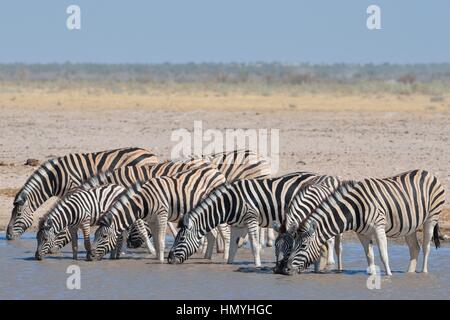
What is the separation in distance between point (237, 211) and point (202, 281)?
85cm

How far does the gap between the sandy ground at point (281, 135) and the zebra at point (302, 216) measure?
3.17m

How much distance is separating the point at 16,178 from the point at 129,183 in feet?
17.4

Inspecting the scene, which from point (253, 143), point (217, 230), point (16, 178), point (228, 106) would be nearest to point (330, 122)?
point (253, 143)

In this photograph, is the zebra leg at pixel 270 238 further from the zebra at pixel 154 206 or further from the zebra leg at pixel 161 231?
the zebra leg at pixel 161 231

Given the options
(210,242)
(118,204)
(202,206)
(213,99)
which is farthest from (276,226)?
(213,99)

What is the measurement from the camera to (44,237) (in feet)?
42.6

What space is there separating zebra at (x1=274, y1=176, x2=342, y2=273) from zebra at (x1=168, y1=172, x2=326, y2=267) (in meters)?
0.29

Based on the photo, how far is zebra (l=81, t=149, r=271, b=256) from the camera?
13.8 metres

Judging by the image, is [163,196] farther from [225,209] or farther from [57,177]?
[57,177]

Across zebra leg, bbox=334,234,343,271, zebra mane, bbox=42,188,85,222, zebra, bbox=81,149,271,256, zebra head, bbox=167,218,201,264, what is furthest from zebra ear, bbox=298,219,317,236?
zebra mane, bbox=42,188,85,222

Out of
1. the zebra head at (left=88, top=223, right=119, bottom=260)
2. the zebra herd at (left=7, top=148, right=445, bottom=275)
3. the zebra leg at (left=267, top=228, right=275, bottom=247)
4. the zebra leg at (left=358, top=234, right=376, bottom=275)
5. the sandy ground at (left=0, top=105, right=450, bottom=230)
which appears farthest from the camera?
the sandy ground at (left=0, top=105, right=450, bottom=230)

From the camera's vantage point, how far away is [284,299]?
36.0 feet

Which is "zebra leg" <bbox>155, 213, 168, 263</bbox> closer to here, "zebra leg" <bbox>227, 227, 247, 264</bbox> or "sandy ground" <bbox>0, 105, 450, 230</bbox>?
"zebra leg" <bbox>227, 227, 247, 264</bbox>
